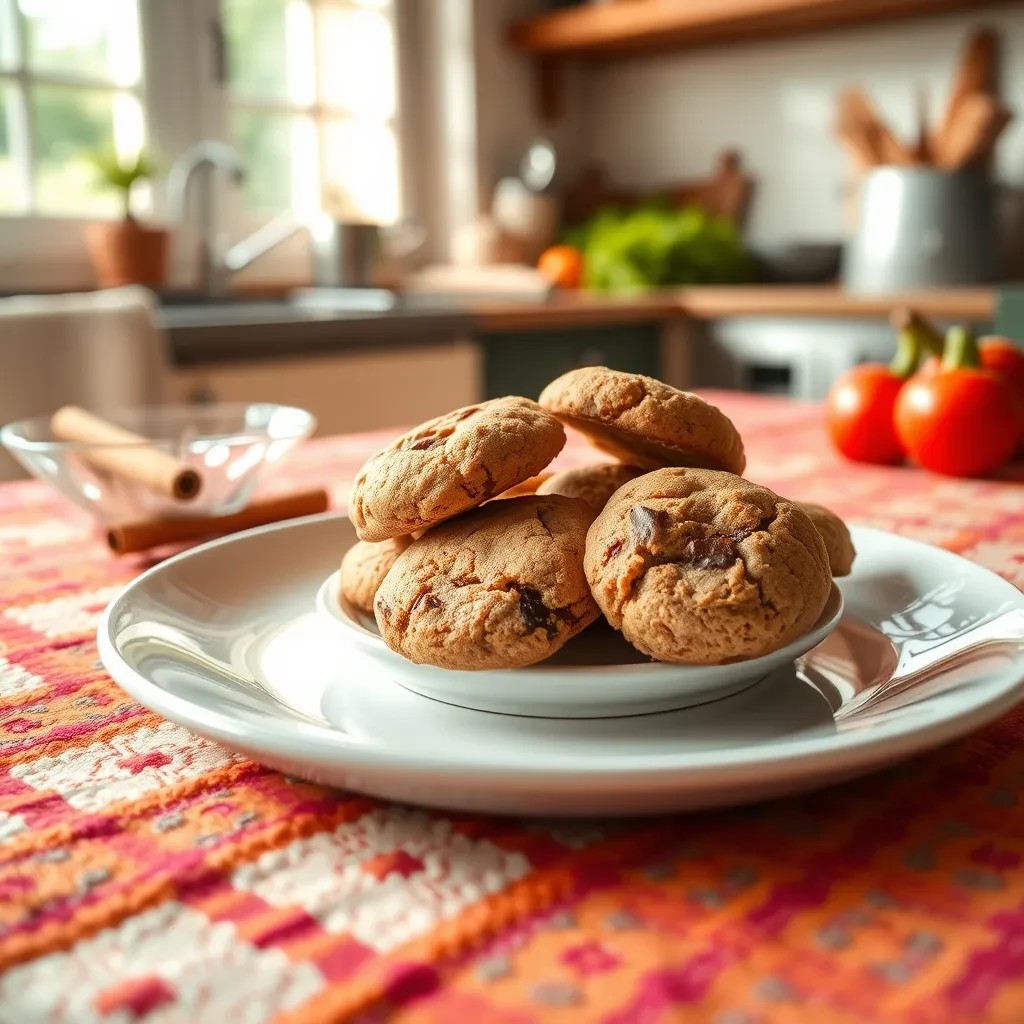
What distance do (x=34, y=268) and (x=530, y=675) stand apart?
2.84 metres

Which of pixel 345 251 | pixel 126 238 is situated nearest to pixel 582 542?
pixel 126 238

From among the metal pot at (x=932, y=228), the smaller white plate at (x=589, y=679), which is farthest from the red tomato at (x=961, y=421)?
the metal pot at (x=932, y=228)

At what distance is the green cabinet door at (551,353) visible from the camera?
2822 millimetres

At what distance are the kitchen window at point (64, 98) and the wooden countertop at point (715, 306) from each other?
1119 millimetres

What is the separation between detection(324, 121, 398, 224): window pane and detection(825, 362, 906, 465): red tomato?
2.47 m

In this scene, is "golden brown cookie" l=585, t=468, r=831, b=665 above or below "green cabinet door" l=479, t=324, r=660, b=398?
above

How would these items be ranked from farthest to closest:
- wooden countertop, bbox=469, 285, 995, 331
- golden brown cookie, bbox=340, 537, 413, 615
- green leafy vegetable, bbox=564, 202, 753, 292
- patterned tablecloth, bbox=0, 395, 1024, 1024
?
green leafy vegetable, bbox=564, 202, 753, 292, wooden countertop, bbox=469, 285, 995, 331, golden brown cookie, bbox=340, 537, 413, 615, patterned tablecloth, bbox=0, 395, 1024, 1024

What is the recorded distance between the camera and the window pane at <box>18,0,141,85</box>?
2816 mm

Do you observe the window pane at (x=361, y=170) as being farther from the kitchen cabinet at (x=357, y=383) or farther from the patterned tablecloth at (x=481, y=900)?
the patterned tablecloth at (x=481, y=900)

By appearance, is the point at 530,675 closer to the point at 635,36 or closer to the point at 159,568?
the point at 159,568

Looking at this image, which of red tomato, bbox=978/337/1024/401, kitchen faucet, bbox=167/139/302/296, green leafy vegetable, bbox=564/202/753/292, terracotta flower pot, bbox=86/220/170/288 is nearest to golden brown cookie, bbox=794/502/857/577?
red tomato, bbox=978/337/1024/401

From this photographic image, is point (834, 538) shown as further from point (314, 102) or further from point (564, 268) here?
point (314, 102)

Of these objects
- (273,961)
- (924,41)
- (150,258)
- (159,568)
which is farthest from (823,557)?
(924,41)

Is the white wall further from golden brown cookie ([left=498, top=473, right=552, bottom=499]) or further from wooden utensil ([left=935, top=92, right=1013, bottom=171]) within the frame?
golden brown cookie ([left=498, top=473, right=552, bottom=499])
